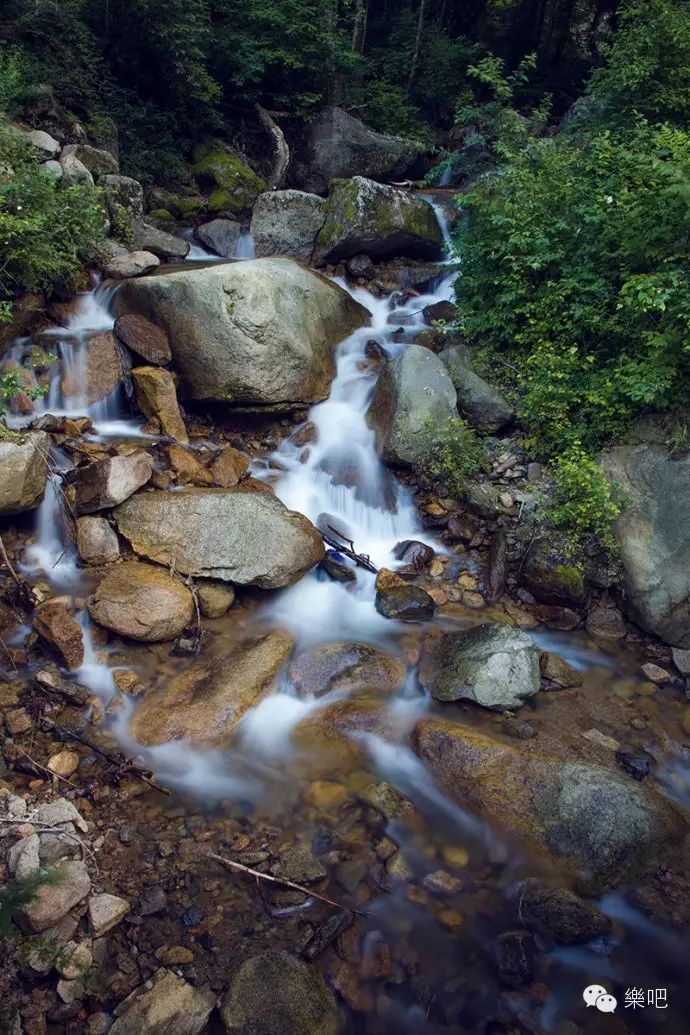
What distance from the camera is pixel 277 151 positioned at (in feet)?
45.8

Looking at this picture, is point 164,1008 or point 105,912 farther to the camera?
point 105,912

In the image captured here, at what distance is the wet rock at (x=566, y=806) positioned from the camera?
4.01 meters

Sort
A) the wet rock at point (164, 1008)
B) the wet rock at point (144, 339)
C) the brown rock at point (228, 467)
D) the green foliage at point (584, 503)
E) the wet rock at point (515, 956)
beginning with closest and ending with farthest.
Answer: the wet rock at point (164, 1008) → the wet rock at point (515, 956) → the green foliage at point (584, 503) → the brown rock at point (228, 467) → the wet rock at point (144, 339)

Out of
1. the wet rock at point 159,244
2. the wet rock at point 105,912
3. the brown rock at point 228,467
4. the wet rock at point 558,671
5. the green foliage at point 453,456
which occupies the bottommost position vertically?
the brown rock at point 228,467

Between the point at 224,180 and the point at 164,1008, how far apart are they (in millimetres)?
13826

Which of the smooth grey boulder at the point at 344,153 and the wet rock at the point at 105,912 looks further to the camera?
the smooth grey boulder at the point at 344,153

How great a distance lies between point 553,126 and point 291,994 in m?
19.0

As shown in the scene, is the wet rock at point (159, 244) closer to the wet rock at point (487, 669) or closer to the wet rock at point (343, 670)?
the wet rock at point (343, 670)

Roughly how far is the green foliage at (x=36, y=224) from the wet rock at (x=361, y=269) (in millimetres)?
4367

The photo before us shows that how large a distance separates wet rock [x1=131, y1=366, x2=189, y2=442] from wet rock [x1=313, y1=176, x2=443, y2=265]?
4.75 metres

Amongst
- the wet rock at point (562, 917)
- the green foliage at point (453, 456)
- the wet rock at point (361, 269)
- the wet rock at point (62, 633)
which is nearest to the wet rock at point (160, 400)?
the wet rock at point (62, 633)

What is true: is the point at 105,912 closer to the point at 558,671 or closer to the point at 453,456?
the point at 558,671

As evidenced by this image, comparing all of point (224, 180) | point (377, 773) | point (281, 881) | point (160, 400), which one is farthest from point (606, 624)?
point (224, 180)

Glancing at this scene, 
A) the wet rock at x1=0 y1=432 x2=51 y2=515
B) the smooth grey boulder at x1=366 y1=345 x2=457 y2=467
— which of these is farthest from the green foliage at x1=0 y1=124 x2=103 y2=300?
the smooth grey boulder at x1=366 y1=345 x2=457 y2=467
